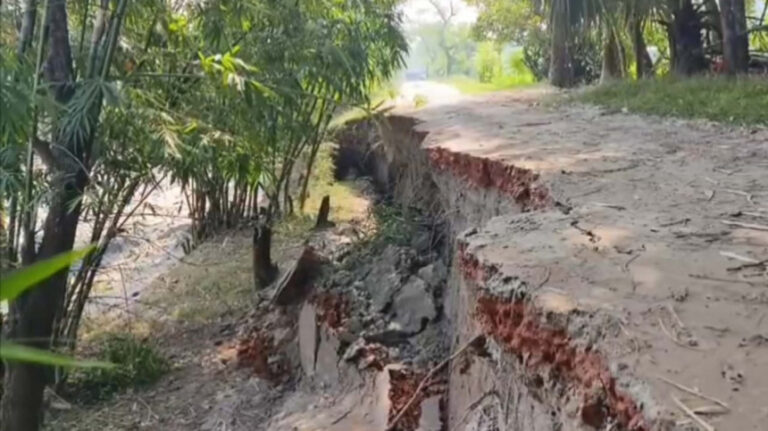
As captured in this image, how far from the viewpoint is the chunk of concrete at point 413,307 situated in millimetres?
5000

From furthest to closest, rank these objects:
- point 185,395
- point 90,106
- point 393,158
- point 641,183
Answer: point 393,158 → point 185,395 → point 90,106 → point 641,183

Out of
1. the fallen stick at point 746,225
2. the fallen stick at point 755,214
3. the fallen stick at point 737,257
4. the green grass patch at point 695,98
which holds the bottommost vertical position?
the fallen stick at point 737,257

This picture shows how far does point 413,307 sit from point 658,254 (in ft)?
9.15

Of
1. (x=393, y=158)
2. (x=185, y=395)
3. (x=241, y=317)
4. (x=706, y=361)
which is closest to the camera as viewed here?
(x=706, y=361)

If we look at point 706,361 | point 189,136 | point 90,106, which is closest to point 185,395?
point 189,136

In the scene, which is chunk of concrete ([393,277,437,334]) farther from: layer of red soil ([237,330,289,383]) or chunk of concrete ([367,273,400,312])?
layer of red soil ([237,330,289,383])

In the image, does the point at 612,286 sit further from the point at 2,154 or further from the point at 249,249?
the point at 249,249

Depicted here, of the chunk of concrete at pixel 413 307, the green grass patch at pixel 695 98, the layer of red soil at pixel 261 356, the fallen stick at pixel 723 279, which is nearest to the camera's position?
the fallen stick at pixel 723 279

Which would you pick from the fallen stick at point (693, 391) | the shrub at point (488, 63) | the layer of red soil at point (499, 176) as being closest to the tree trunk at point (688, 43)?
the layer of red soil at point (499, 176)

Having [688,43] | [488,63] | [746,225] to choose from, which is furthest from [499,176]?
[488,63]

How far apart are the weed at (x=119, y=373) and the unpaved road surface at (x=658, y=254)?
2.48 meters

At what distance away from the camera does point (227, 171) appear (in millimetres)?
4871

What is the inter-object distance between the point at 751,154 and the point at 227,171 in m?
3.00

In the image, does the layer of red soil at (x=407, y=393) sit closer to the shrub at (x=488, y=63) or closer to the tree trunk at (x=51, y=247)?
the tree trunk at (x=51, y=247)
